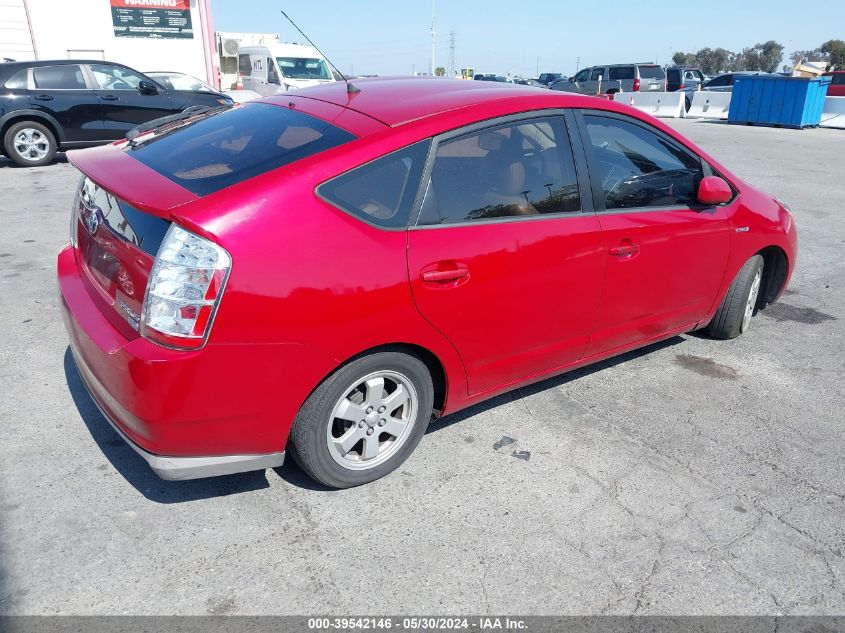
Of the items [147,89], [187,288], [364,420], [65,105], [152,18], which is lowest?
[364,420]

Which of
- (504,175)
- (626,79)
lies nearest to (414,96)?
(504,175)

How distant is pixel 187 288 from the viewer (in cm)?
239

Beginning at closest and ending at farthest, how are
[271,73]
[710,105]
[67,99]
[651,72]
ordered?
[67,99]
[271,73]
[710,105]
[651,72]

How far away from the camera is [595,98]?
3609 mm

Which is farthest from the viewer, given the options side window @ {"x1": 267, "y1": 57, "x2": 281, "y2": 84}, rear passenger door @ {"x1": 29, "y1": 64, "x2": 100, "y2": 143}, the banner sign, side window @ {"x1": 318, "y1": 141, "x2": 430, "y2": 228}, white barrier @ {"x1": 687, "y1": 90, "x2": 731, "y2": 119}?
white barrier @ {"x1": 687, "y1": 90, "x2": 731, "y2": 119}

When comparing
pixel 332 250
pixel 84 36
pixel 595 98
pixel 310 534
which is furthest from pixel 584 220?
pixel 84 36

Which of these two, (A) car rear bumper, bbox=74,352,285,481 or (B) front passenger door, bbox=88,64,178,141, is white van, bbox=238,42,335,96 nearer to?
(B) front passenger door, bbox=88,64,178,141

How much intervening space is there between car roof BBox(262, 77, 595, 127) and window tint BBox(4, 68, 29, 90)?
912cm

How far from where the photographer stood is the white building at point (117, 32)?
61.3 ft

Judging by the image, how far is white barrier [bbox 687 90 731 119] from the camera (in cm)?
2200

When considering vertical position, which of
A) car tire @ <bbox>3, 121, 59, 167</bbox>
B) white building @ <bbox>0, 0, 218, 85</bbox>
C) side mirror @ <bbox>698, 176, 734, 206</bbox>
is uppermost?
white building @ <bbox>0, 0, 218, 85</bbox>

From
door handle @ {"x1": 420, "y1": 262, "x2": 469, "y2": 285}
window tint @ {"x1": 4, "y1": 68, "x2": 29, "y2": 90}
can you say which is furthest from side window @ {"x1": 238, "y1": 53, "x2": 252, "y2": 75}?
door handle @ {"x1": 420, "y1": 262, "x2": 469, "y2": 285}

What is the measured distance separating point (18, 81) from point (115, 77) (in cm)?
143

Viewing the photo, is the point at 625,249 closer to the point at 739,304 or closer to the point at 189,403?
the point at 739,304
